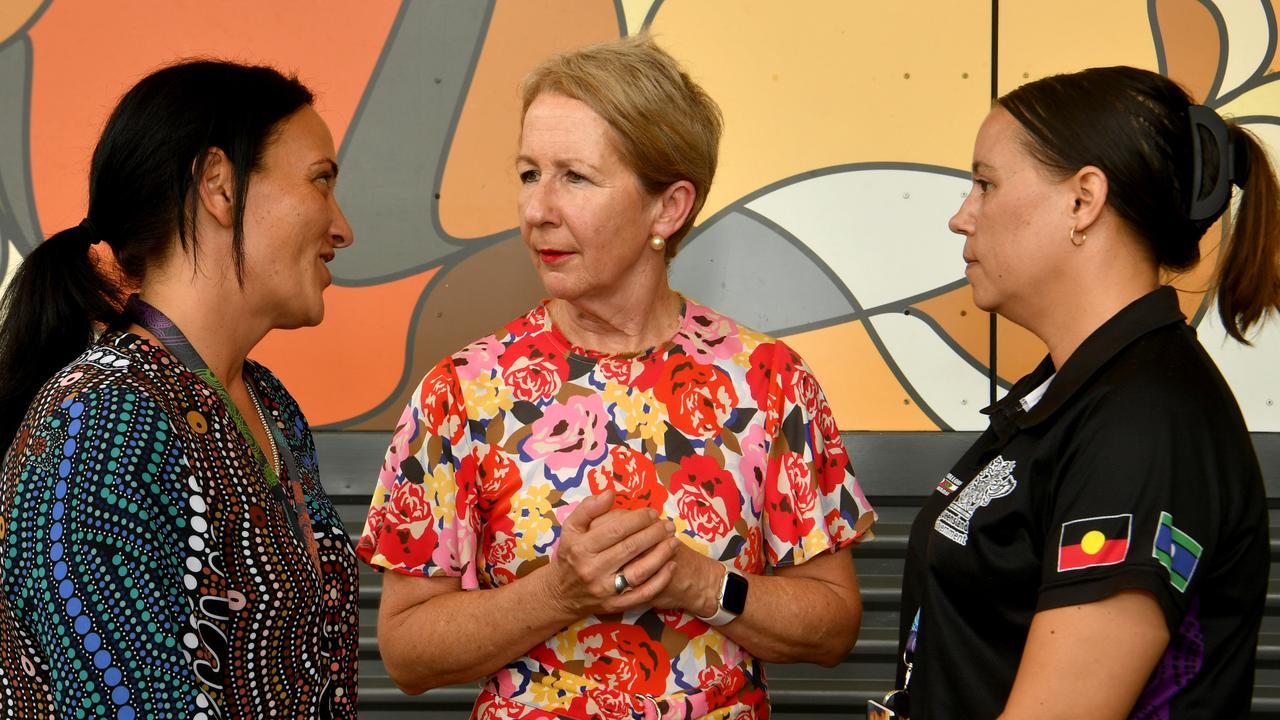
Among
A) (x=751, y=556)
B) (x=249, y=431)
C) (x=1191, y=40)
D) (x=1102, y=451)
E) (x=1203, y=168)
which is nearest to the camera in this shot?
(x=1102, y=451)

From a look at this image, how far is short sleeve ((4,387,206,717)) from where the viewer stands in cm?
157

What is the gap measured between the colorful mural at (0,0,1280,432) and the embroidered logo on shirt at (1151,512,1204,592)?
1764 millimetres

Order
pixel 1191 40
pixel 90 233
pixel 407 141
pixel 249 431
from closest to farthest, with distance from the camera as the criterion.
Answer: pixel 90 233, pixel 249 431, pixel 1191 40, pixel 407 141

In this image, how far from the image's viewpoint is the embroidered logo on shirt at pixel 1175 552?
1.62 m

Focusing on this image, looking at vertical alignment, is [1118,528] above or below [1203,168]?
below

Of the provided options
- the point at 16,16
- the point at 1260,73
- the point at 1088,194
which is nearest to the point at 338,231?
the point at 1088,194

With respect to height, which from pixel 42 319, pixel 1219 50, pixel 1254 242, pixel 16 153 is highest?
pixel 1219 50

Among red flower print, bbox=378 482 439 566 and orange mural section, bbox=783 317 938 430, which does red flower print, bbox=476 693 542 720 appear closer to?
red flower print, bbox=378 482 439 566

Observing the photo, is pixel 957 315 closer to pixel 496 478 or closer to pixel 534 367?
pixel 534 367

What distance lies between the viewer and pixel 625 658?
2.17 metres

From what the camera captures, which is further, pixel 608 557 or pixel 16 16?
pixel 16 16

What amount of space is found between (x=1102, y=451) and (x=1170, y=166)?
468mm

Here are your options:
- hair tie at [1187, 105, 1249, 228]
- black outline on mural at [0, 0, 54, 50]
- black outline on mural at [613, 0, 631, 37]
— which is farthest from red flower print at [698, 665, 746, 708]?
black outline on mural at [0, 0, 54, 50]

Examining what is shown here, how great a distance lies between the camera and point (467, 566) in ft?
7.22
